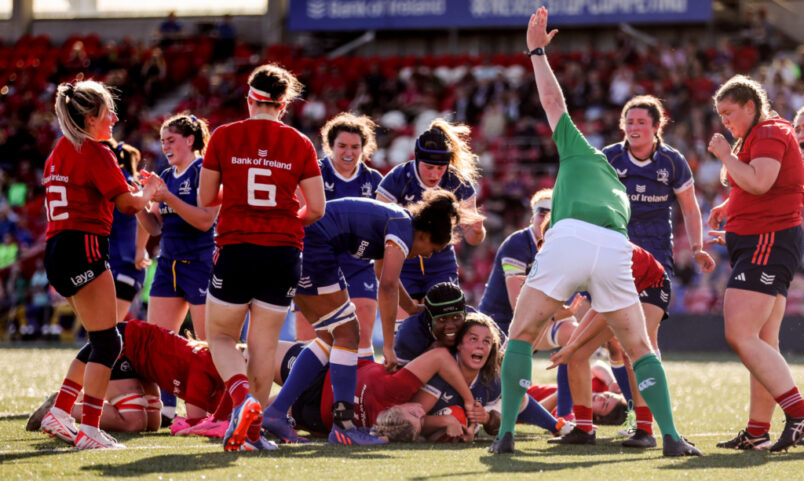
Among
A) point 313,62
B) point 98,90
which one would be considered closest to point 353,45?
point 313,62

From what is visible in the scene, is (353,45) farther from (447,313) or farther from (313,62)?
(447,313)

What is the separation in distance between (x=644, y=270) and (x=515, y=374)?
1.14 metres

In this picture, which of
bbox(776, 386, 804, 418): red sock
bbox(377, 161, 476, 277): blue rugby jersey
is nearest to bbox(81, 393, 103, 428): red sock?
bbox(377, 161, 476, 277): blue rugby jersey

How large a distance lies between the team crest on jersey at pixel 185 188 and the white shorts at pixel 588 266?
322cm

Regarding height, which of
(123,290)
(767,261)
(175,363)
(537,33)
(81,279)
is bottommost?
(175,363)

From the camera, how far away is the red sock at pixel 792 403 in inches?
224

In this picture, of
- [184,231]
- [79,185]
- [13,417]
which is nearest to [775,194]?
[79,185]

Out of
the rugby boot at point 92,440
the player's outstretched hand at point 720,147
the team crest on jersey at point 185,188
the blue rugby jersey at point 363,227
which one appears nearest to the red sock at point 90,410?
the rugby boot at point 92,440

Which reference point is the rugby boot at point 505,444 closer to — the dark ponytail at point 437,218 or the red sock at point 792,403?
the dark ponytail at point 437,218

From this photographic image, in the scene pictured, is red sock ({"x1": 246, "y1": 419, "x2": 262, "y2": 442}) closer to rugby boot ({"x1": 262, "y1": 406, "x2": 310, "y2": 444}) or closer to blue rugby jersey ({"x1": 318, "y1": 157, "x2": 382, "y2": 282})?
rugby boot ({"x1": 262, "y1": 406, "x2": 310, "y2": 444})

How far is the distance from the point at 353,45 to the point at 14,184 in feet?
29.7

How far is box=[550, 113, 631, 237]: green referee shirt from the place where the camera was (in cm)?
512

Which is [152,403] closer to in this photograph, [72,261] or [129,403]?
[129,403]

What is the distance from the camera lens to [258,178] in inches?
209
